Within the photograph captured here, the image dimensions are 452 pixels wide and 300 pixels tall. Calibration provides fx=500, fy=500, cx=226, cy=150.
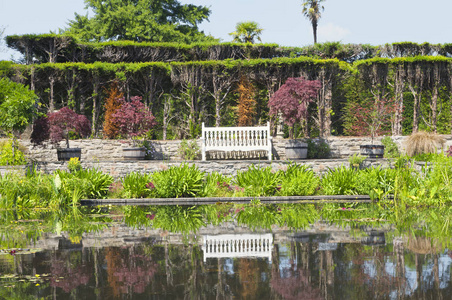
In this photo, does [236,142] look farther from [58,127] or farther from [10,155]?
[10,155]

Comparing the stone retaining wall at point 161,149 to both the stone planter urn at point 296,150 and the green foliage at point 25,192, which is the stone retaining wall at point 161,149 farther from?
the green foliage at point 25,192

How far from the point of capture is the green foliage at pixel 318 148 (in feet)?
53.8

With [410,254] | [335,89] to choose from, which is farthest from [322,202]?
[335,89]

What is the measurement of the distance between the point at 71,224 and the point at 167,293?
14.6ft

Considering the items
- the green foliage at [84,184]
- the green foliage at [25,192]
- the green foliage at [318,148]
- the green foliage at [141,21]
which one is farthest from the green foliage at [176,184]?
the green foliage at [141,21]

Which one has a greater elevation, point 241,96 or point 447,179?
point 241,96

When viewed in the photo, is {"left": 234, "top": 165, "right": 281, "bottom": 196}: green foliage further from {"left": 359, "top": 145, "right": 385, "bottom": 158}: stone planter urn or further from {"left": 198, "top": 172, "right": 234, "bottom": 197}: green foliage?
{"left": 359, "top": 145, "right": 385, "bottom": 158}: stone planter urn

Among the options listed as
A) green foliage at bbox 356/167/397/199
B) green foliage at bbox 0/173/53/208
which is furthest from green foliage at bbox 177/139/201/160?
green foliage at bbox 356/167/397/199

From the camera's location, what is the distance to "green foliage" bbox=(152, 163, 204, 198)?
11.6m

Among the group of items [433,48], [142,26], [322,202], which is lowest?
[322,202]

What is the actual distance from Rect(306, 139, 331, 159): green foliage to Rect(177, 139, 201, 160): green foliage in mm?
3712

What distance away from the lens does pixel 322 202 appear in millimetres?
10953

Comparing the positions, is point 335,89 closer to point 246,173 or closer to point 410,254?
point 246,173

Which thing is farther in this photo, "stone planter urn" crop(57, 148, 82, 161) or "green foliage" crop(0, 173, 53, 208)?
"stone planter urn" crop(57, 148, 82, 161)
